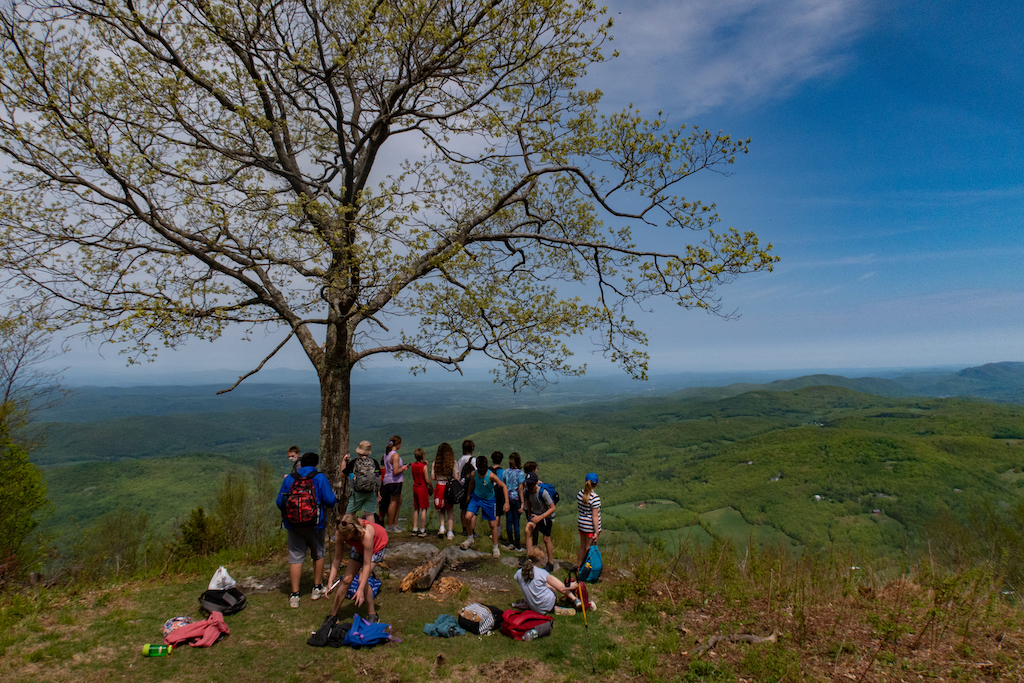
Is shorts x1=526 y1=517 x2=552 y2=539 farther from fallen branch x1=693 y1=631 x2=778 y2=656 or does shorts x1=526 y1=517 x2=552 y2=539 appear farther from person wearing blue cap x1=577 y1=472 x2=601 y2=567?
fallen branch x1=693 y1=631 x2=778 y2=656

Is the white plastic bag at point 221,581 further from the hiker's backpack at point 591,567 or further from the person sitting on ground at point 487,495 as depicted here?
the hiker's backpack at point 591,567

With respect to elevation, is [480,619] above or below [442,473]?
below

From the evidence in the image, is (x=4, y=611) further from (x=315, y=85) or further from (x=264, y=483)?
(x=264, y=483)

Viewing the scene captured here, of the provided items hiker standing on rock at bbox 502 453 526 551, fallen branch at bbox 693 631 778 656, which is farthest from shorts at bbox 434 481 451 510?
fallen branch at bbox 693 631 778 656

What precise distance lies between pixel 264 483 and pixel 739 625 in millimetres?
26969

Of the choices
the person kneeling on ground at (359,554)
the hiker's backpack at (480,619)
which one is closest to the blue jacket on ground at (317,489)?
the person kneeling on ground at (359,554)

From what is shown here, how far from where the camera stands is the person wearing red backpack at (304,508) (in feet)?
23.6

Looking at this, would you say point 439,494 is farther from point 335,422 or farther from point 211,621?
point 211,621

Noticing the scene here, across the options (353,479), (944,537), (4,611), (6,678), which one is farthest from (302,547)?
(944,537)

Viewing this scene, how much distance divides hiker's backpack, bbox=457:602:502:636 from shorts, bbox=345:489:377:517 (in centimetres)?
315

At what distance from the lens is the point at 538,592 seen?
24.0ft

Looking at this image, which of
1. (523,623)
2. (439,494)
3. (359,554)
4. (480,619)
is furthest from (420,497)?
(523,623)

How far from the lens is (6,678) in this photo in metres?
4.93

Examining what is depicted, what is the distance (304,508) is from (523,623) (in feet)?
13.1
